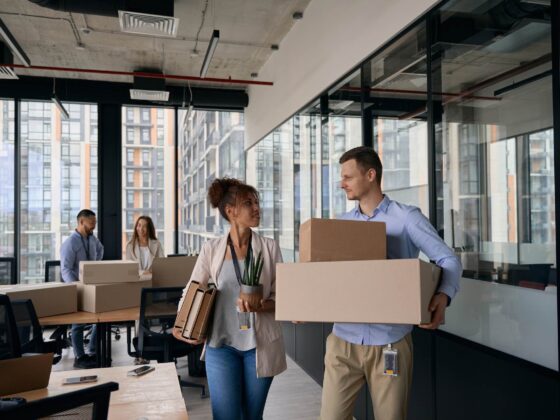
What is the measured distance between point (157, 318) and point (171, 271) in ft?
1.94

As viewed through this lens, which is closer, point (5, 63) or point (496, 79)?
point (496, 79)

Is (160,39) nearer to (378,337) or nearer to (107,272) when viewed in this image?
(107,272)

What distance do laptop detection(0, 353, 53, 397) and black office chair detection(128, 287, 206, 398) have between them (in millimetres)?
1665

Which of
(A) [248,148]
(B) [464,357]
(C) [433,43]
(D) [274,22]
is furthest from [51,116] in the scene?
(B) [464,357]

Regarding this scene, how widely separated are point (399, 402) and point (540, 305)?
0.75 m

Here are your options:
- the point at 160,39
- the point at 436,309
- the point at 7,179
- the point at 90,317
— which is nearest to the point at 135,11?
the point at 160,39

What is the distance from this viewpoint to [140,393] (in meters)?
1.76

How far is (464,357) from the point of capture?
2.26m

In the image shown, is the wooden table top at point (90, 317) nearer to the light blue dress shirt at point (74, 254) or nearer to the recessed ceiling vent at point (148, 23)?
the light blue dress shirt at point (74, 254)

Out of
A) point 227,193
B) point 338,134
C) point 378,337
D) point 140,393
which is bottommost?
point 140,393

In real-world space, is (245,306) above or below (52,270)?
above

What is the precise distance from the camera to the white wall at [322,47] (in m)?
3.05

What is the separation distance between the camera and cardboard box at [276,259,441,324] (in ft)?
4.47

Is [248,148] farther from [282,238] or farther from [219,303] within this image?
[219,303]
